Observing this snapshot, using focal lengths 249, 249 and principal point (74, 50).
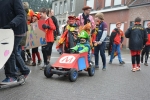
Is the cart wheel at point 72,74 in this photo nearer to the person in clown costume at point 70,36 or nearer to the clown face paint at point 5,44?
the person in clown costume at point 70,36

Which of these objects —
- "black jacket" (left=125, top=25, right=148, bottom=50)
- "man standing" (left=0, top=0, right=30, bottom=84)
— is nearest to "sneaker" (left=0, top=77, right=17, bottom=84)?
"man standing" (left=0, top=0, right=30, bottom=84)

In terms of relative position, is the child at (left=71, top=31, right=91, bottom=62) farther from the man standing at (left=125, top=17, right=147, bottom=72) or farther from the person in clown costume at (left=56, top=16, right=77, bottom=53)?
the man standing at (left=125, top=17, right=147, bottom=72)

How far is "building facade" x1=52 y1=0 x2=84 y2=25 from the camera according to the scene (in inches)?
1582

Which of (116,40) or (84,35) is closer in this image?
(84,35)

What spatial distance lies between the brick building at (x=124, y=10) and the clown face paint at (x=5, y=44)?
20.1 metres

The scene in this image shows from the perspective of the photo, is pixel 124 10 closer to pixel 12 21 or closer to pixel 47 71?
pixel 47 71

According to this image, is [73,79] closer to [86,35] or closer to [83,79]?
[83,79]

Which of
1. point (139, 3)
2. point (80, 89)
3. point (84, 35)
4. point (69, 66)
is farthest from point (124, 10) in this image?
point (80, 89)

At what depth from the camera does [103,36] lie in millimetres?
7602

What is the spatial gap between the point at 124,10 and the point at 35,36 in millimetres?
19569

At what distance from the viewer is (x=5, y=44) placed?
4512 millimetres

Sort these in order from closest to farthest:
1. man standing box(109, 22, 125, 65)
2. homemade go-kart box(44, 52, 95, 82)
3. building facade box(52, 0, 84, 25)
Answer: homemade go-kart box(44, 52, 95, 82) < man standing box(109, 22, 125, 65) < building facade box(52, 0, 84, 25)

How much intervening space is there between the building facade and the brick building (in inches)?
391

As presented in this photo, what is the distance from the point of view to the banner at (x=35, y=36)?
7625 mm
